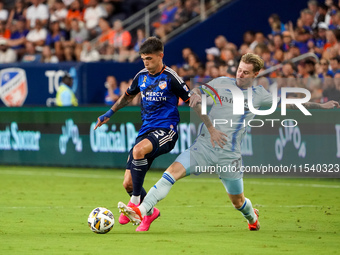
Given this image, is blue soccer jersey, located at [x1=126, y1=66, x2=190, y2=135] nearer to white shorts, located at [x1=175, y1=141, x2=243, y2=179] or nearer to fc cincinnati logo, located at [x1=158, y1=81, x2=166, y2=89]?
fc cincinnati logo, located at [x1=158, y1=81, x2=166, y2=89]

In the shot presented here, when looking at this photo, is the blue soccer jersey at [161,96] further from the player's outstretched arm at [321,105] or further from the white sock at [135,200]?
the player's outstretched arm at [321,105]

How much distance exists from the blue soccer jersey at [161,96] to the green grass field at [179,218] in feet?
4.14

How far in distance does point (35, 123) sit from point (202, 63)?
187 inches

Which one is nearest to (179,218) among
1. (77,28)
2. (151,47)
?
(151,47)

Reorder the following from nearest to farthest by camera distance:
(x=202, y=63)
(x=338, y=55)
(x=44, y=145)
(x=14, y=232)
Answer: (x=14, y=232)
(x=338, y=55)
(x=44, y=145)
(x=202, y=63)

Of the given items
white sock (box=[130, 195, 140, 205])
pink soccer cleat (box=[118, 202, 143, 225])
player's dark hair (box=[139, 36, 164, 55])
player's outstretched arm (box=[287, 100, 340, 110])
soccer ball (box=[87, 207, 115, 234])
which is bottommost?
soccer ball (box=[87, 207, 115, 234])

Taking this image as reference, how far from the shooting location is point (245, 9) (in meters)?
20.7

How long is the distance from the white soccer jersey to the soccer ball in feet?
4.36

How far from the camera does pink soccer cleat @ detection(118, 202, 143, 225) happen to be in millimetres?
8273

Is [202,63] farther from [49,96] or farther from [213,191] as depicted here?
[213,191]

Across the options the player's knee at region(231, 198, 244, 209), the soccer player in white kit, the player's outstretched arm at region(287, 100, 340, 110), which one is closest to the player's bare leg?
the soccer player in white kit

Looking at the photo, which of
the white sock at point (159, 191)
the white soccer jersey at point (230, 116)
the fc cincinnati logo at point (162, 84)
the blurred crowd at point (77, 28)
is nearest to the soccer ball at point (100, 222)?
the white sock at point (159, 191)

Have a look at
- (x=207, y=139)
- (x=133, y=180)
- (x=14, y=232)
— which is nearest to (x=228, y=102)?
(x=207, y=139)

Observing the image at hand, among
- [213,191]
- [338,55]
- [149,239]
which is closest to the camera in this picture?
[149,239]
